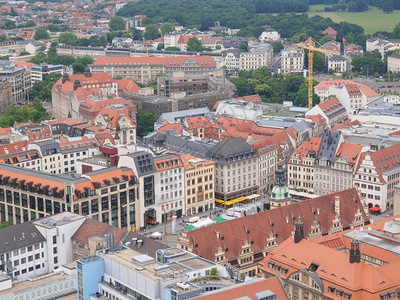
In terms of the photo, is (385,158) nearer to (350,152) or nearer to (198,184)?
(350,152)

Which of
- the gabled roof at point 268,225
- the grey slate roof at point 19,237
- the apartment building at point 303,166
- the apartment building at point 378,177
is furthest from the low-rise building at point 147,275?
the apartment building at point 303,166

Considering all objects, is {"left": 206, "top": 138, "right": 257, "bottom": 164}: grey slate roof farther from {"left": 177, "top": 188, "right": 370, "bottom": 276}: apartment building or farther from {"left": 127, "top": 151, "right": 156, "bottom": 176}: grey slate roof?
{"left": 177, "top": 188, "right": 370, "bottom": 276}: apartment building

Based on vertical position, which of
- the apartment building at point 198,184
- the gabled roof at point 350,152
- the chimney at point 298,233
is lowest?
the apartment building at point 198,184

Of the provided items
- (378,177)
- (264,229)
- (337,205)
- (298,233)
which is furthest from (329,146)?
(298,233)

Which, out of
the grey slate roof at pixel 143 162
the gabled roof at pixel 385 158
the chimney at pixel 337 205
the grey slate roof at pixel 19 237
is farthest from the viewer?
the gabled roof at pixel 385 158

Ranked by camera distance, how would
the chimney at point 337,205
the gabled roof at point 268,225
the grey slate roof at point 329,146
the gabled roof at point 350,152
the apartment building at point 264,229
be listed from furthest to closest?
the grey slate roof at point 329,146 → the gabled roof at point 350,152 → the chimney at point 337,205 → the gabled roof at point 268,225 → the apartment building at point 264,229

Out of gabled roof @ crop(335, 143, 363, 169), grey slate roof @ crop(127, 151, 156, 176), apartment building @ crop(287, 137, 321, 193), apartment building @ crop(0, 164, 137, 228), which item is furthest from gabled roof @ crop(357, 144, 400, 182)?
apartment building @ crop(0, 164, 137, 228)

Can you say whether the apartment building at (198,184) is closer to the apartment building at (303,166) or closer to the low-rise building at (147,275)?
the apartment building at (303,166)
